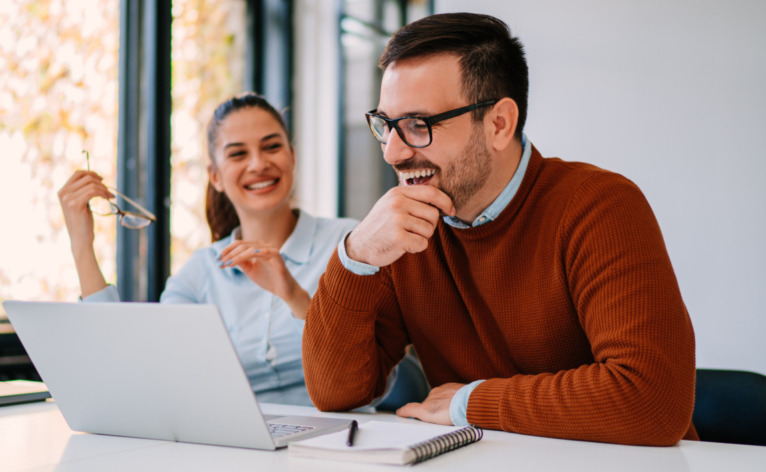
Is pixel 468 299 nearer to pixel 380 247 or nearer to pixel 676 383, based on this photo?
pixel 380 247

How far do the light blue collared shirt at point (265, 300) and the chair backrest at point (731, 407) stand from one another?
1.01 m

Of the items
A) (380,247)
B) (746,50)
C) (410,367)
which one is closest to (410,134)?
(380,247)

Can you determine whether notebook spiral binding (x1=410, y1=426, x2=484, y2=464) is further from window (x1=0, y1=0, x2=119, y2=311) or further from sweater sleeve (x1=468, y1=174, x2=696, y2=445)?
window (x1=0, y1=0, x2=119, y2=311)

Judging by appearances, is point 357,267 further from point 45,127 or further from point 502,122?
point 45,127

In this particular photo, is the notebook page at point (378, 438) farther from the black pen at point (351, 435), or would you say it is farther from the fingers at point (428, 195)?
the fingers at point (428, 195)

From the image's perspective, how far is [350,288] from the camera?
138 cm

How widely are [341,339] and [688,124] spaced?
6.76ft

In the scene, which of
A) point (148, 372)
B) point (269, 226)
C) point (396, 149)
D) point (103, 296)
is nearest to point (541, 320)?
point (396, 149)

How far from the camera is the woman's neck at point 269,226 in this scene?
86.3 inches

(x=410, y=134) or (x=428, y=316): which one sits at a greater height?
(x=410, y=134)

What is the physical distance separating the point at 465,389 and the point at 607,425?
0.25 m

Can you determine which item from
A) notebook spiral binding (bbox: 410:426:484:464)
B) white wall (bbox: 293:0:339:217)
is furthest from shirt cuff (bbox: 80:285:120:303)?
white wall (bbox: 293:0:339:217)

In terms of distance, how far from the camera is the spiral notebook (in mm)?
876

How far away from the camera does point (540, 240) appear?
134 centimetres
